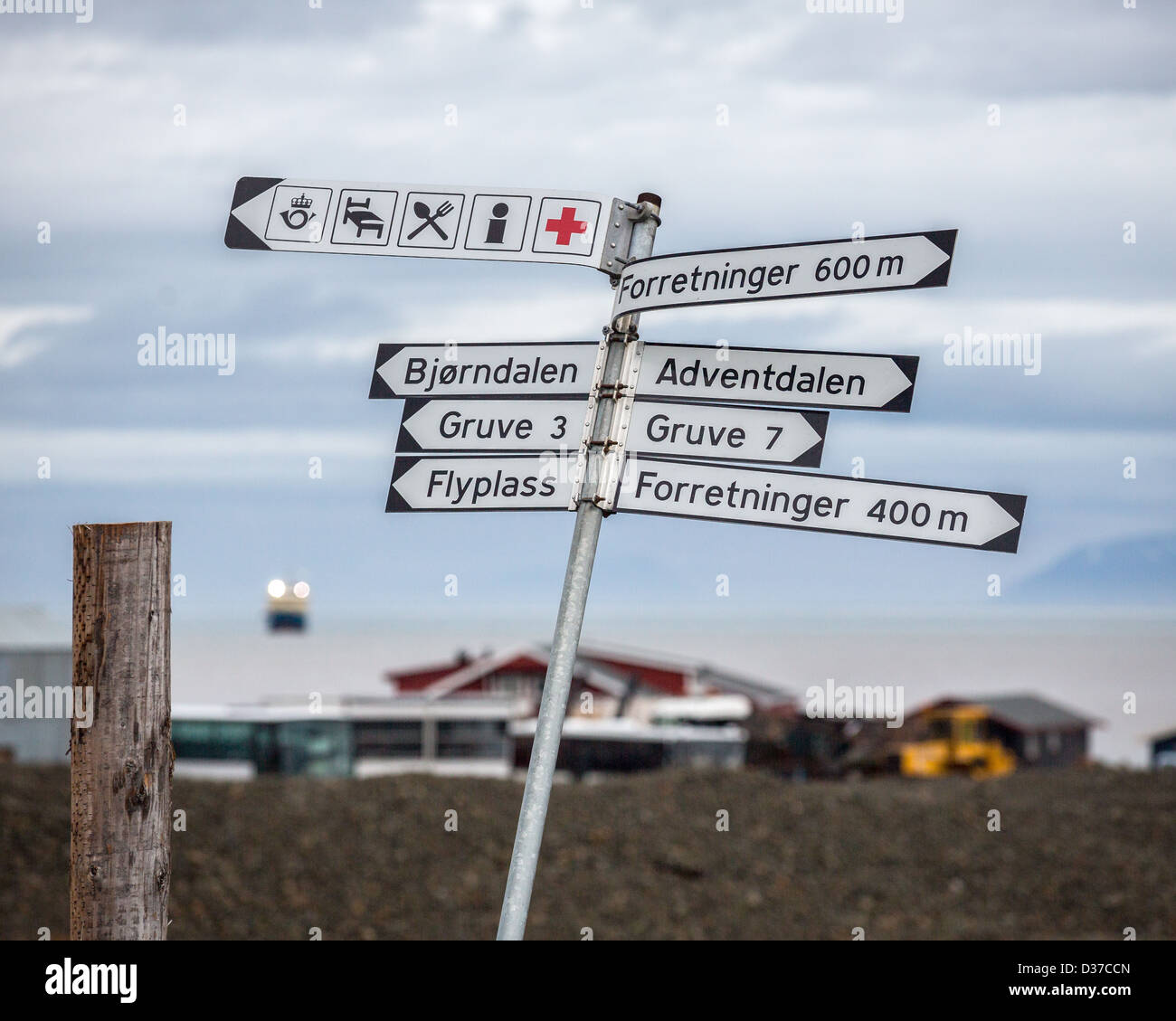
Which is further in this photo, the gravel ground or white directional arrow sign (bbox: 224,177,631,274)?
the gravel ground

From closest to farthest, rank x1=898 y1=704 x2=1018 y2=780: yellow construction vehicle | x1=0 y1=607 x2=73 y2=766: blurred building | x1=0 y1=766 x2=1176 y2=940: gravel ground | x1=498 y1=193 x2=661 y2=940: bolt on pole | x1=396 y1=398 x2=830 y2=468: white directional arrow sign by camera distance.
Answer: x1=498 y1=193 x2=661 y2=940: bolt on pole, x1=396 y1=398 x2=830 y2=468: white directional arrow sign, x1=0 y1=766 x2=1176 y2=940: gravel ground, x1=898 y1=704 x2=1018 y2=780: yellow construction vehicle, x1=0 y1=607 x2=73 y2=766: blurred building

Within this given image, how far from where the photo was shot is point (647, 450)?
439 centimetres

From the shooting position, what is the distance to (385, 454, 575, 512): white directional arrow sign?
439 centimetres

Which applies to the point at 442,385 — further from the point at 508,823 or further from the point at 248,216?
the point at 508,823

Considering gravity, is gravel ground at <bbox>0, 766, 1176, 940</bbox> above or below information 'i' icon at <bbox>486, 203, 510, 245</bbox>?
below

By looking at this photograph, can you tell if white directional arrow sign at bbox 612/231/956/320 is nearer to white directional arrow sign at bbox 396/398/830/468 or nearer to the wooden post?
white directional arrow sign at bbox 396/398/830/468

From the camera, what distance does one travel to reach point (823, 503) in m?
4.27

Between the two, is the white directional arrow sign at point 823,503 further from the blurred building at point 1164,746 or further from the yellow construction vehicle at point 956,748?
the blurred building at point 1164,746

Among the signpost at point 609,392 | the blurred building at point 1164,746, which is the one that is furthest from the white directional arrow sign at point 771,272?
the blurred building at point 1164,746

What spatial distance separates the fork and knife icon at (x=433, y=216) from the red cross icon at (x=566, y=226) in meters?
0.44

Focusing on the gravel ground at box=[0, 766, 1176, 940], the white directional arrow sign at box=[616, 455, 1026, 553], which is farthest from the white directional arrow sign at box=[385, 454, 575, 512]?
the gravel ground at box=[0, 766, 1176, 940]
